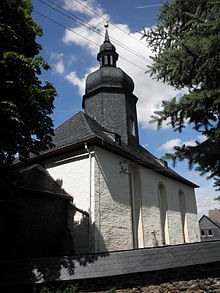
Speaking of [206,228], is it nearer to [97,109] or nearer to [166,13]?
[97,109]

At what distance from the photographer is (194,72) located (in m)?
6.01

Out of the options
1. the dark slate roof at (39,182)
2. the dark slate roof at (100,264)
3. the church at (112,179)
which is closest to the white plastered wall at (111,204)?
the church at (112,179)

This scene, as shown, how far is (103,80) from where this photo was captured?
53.4ft

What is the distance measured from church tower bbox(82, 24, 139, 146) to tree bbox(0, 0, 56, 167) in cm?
756

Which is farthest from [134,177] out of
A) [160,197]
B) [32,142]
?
[32,142]

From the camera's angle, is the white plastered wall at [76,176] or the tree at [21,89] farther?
the white plastered wall at [76,176]

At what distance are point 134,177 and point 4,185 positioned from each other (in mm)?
7748

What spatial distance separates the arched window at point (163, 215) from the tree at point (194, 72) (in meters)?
8.87

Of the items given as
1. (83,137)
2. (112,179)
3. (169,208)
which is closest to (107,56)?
(83,137)

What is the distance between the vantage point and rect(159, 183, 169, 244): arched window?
1424cm

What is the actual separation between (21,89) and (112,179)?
5.87 m

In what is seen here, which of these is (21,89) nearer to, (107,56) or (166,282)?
(166,282)

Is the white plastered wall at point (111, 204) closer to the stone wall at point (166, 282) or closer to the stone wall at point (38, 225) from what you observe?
the stone wall at point (38, 225)

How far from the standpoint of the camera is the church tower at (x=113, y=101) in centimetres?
1506
